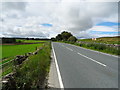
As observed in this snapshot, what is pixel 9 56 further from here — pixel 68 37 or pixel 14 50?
pixel 68 37

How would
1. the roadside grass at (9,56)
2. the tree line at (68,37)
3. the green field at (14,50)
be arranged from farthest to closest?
the tree line at (68,37), the green field at (14,50), the roadside grass at (9,56)

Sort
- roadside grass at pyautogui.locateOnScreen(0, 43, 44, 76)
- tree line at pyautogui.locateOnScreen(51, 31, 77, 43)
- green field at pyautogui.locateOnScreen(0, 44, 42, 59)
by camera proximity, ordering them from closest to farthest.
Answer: roadside grass at pyautogui.locateOnScreen(0, 43, 44, 76) < green field at pyautogui.locateOnScreen(0, 44, 42, 59) < tree line at pyautogui.locateOnScreen(51, 31, 77, 43)

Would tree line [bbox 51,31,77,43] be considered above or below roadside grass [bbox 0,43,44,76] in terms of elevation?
above

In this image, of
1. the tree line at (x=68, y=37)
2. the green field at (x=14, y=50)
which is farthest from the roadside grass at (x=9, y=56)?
the tree line at (x=68, y=37)

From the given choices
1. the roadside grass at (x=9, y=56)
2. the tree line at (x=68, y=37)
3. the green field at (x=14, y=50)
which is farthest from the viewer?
the tree line at (x=68, y=37)

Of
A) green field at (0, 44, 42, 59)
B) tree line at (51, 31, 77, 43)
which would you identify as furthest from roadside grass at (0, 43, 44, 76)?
tree line at (51, 31, 77, 43)

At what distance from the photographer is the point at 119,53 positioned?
15.9m

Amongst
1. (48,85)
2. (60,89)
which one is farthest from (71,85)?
(48,85)

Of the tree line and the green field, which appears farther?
the tree line

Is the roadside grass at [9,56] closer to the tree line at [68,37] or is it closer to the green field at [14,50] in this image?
the green field at [14,50]

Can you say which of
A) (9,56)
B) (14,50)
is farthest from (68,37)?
(9,56)

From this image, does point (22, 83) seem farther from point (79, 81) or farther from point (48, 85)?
point (79, 81)

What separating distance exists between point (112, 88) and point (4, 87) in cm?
429

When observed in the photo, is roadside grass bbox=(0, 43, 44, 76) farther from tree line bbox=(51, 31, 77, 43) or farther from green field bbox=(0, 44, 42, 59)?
tree line bbox=(51, 31, 77, 43)
